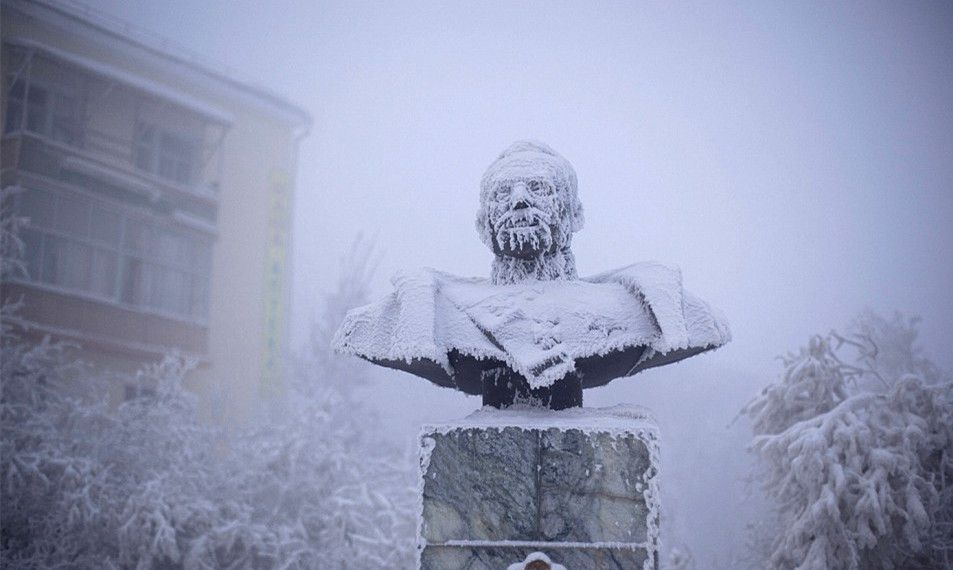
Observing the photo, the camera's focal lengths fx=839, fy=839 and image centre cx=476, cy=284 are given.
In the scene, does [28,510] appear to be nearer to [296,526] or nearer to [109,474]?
[109,474]

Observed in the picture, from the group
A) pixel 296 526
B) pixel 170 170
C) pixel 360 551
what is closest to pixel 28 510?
pixel 296 526

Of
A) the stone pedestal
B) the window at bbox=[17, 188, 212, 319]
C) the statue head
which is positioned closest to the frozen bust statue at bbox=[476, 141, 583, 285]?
the statue head

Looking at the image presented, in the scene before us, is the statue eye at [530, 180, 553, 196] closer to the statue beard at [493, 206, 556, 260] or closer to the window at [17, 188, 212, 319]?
the statue beard at [493, 206, 556, 260]

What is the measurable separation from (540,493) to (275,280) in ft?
48.3

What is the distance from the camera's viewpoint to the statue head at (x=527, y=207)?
10.5 ft

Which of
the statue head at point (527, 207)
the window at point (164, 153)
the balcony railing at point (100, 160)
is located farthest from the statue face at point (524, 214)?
the window at point (164, 153)

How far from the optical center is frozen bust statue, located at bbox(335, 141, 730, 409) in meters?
2.98

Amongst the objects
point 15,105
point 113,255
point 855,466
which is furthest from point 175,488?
point 15,105

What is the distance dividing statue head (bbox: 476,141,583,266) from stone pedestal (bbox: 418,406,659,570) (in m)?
0.70

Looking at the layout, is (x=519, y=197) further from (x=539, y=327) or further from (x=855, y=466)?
(x=855, y=466)

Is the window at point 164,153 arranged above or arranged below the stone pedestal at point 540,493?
above

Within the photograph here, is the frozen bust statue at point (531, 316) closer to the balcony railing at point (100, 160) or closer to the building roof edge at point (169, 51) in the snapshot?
the balcony railing at point (100, 160)

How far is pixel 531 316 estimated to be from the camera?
3139 millimetres

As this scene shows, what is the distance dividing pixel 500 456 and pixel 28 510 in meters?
6.98
